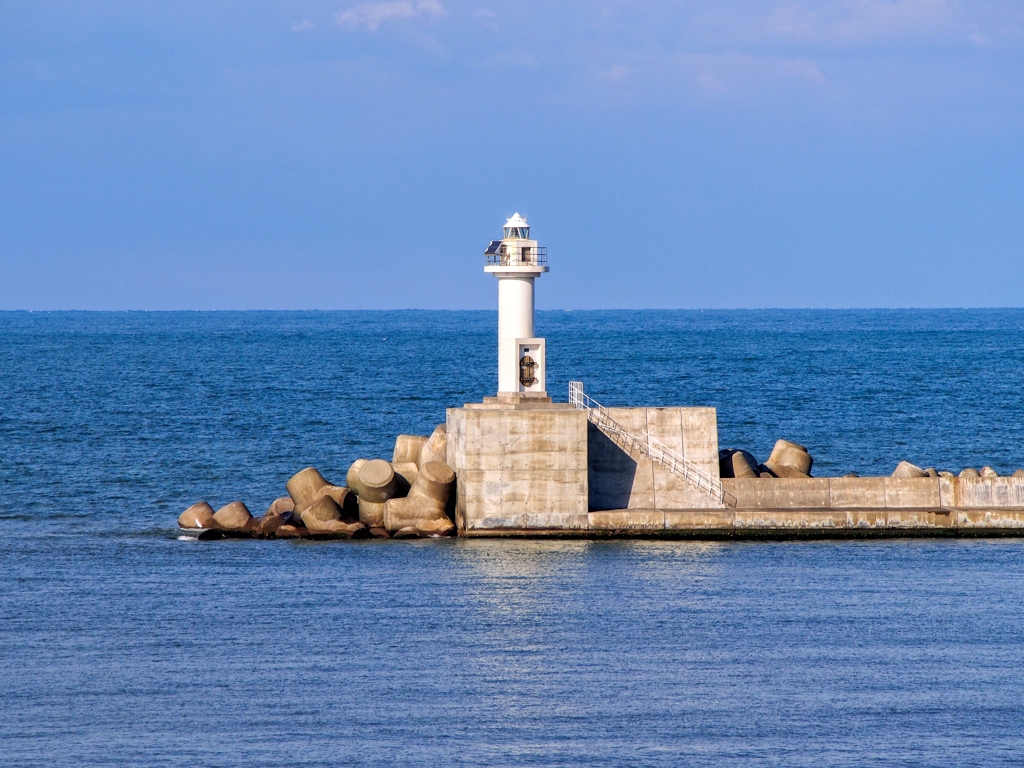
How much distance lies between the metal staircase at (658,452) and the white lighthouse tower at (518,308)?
35.5 inches

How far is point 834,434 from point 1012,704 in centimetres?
3221

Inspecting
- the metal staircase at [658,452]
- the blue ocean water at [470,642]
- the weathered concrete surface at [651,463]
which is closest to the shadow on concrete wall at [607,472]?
the weathered concrete surface at [651,463]

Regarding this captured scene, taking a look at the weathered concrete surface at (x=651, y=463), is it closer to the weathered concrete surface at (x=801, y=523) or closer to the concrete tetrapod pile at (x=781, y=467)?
the weathered concrete surface at (x=801, y=523)

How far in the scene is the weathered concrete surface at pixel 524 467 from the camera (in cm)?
2814

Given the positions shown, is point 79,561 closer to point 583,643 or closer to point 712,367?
point 583,643

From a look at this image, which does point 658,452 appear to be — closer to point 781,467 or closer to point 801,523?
point 801,523

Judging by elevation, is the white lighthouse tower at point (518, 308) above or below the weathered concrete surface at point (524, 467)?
above

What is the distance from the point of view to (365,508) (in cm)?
2970

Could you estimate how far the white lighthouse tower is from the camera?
29.4 meters

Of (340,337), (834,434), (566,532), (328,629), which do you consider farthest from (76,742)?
(340,337)

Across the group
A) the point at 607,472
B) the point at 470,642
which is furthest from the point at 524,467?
the point at 470,642

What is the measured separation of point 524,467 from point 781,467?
590 cm

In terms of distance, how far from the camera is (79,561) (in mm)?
27594

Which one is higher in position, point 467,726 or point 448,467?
point 448,467
